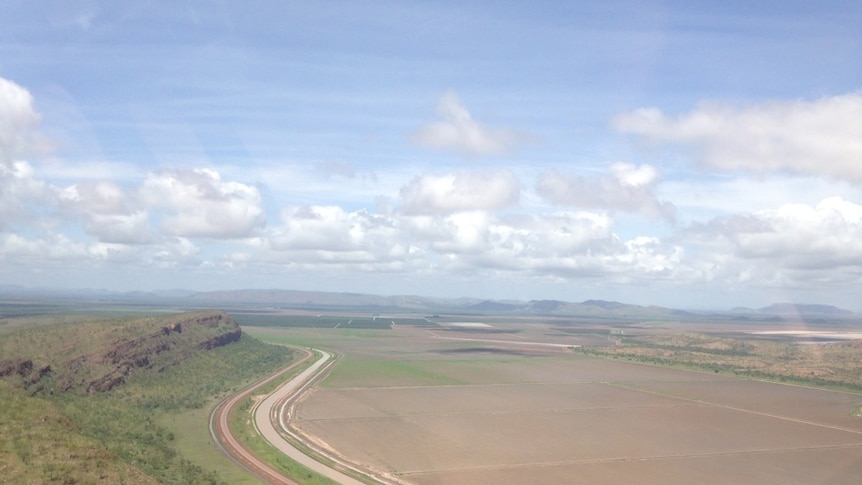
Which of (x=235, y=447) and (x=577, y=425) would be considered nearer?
(x=235, y=447)

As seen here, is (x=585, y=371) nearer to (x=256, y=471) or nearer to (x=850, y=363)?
(x=850, y=363)

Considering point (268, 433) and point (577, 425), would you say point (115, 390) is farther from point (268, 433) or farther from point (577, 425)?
point (577, 425)

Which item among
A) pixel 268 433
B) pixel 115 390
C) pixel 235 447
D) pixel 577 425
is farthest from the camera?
pixel 115 390

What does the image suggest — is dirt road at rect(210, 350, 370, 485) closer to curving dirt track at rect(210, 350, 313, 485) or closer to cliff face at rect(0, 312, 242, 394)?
curving dirt track at rect(210, 350, 313, 485)

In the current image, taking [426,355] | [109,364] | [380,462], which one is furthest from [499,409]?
[426,355]

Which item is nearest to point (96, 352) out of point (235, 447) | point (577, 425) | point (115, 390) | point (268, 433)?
point (115, 390)

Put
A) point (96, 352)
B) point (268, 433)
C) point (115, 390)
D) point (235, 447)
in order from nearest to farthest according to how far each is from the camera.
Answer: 1. point (235, 447)
2. point (268, 433)
3. point (115, 390)
4. point (96, 352)
